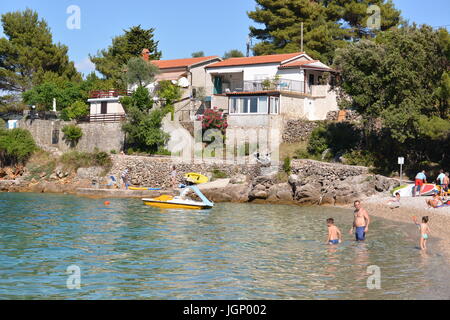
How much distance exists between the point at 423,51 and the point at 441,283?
90.4 ft

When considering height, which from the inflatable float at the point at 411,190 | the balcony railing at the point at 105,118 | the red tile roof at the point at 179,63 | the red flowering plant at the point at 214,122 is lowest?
the inflatable float at the point at 411,190

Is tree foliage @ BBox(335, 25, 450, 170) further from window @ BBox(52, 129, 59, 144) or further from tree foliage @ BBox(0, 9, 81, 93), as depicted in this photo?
tree foliage @ BBox(0, 9, 81, 93)

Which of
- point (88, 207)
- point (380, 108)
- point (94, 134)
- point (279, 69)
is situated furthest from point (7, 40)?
point (380, 108)

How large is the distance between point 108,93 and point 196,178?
777 inches

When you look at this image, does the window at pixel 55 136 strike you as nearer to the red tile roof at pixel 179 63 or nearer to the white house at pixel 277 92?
the red tile roof at pixel 179 63

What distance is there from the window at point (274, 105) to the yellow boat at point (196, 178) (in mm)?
9479

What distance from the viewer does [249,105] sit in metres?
53.7

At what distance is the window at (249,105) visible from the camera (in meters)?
53.1

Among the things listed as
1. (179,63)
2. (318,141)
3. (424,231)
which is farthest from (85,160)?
(424,231)

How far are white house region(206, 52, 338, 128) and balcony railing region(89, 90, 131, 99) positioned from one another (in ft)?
30.3

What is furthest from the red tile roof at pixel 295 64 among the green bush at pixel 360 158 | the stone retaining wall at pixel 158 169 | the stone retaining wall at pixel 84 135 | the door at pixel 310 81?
the stone retaining wall at pixel 84 135

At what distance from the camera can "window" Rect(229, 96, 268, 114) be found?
53.1 metres

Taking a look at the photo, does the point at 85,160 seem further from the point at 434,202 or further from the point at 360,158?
the point at 434,202
